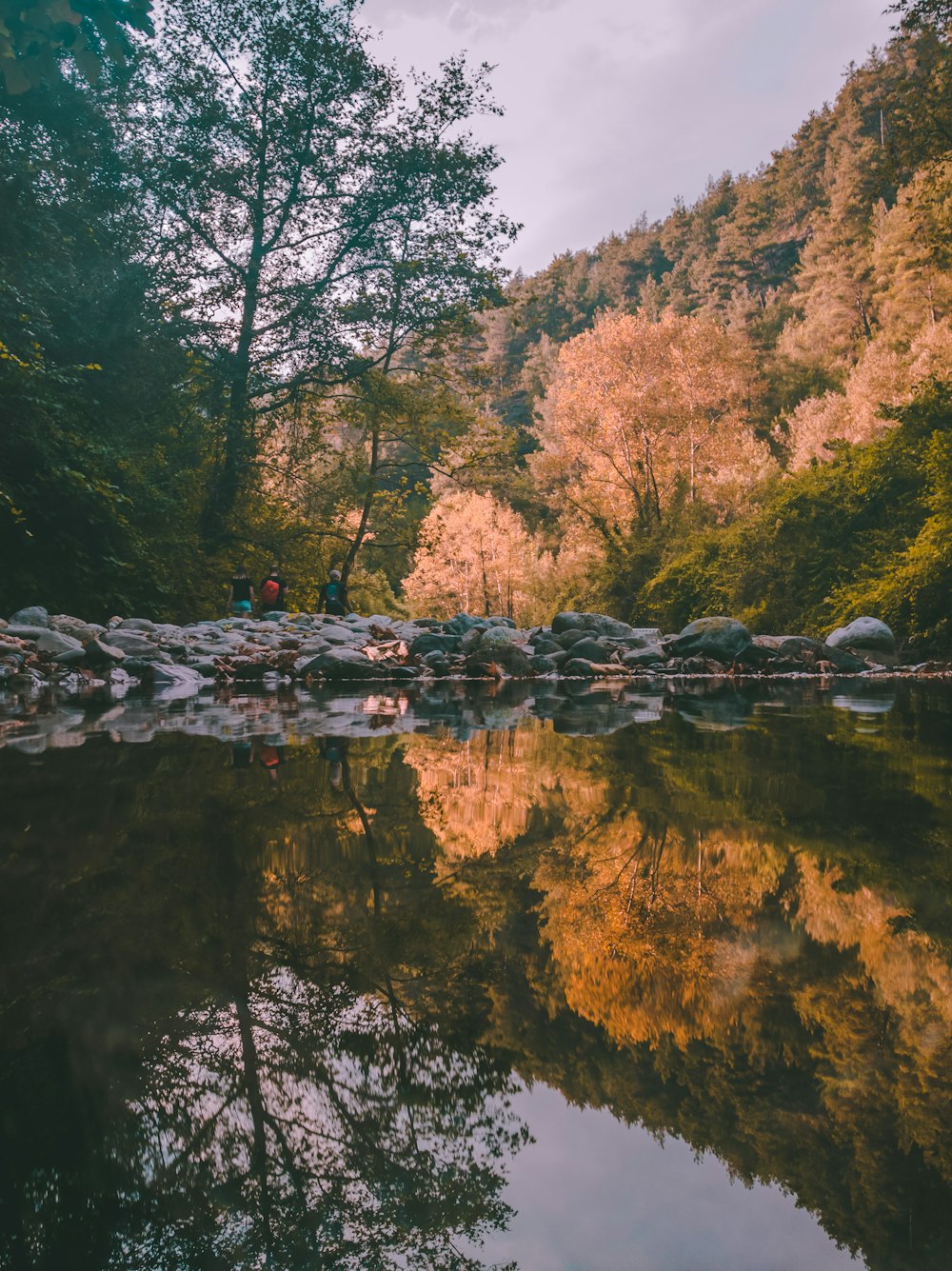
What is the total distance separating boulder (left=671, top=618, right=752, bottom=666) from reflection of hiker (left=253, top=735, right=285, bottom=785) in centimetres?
981

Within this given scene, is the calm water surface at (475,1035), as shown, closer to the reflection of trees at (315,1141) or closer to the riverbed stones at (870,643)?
the reflection of trees at (315,1141)

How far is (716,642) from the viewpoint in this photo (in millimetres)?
13094

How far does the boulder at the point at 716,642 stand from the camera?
1300cm

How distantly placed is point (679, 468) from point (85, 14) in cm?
3175

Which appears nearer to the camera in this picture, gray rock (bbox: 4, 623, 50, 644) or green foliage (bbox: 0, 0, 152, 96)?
green foliage (bbox: 0, 0, 152, 96)

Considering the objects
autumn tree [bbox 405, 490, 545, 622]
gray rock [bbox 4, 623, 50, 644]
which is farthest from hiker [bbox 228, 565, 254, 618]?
autumn tree [bbox 405, 490, 545, 622]

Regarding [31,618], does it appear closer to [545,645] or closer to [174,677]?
[174,677]

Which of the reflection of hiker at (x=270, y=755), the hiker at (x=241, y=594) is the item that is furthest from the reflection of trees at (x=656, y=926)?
the hiker at (x=241, y=594)

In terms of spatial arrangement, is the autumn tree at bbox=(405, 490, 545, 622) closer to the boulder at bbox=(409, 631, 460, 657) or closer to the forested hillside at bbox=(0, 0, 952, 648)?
the forested hillside at bbox=(0, 0, 952, 648)

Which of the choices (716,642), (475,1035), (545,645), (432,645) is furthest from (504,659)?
(475,1035)

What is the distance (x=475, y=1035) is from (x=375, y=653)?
10.8m

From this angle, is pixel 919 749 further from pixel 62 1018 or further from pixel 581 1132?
pixel 62 1018

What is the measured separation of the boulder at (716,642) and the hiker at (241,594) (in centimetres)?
862

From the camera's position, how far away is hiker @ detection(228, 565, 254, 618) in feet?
54.6
